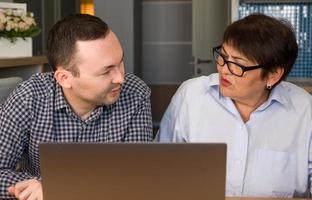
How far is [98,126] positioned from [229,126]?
42 centimetres

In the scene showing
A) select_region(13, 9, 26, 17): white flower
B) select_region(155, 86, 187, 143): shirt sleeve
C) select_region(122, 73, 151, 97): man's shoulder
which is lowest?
select_region(155, 86, 187, 143): shirt sleeve

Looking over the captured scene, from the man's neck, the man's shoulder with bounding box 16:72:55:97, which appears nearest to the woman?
the man's neck

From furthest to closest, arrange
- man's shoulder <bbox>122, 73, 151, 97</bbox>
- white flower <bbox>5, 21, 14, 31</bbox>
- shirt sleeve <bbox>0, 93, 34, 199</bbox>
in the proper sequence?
white flower <bbox>5, 21, 14, 31</bbox>
man's shoulder <bbox>122, 73, 151, 97</bbox>
shirt sleeve <bbox>0, 93, 34, 199</bbox>

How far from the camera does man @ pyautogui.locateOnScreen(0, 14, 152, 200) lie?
53.0 inches

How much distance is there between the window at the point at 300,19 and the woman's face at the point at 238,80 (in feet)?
6.68

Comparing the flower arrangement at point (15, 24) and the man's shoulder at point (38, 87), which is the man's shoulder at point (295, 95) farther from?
the flower arrangement at point (15, 24)

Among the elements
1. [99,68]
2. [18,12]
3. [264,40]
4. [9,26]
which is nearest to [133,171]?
[99,68]

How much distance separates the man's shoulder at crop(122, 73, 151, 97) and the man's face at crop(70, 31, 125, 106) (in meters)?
0.18

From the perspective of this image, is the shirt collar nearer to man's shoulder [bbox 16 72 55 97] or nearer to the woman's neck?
man's shoulder [bbox 16 72 55 97]

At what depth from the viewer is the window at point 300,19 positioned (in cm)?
350

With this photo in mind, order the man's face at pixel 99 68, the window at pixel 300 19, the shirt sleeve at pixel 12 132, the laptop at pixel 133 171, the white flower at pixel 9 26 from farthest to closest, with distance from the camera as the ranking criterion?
1. the window at pixel 300 19
2. the white flower at pixel 9 26
3. the shirt sleeve at pixel 12 132
4. the man's face at pixel 99 68
5. the laptop at pixel 133 171

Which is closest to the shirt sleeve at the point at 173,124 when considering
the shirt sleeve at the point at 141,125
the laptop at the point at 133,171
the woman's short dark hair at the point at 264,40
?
the shirt sleeve at the point at 141,125

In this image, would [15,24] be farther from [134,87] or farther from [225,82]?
[225,82]

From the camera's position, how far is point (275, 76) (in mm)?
1554
